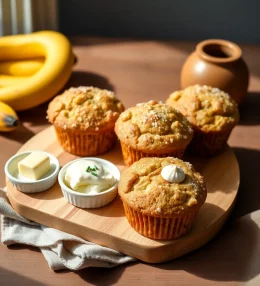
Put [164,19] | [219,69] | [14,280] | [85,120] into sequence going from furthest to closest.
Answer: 1. [164,19]
2. [219,69]
3. [85,120]
4. [14,280]

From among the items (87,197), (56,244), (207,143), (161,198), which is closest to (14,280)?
(56,244)

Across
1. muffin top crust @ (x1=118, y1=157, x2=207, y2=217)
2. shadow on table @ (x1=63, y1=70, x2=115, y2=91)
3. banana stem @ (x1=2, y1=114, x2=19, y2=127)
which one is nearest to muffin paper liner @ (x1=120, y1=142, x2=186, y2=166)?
muffin top crust @ (x1=118, y1=157, x2=207, y2=217)

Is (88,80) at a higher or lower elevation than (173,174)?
lower

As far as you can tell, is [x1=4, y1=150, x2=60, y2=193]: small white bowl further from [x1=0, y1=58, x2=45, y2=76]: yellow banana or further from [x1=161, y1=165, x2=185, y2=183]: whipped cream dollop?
[x1=0, y1=58, x2=45, y2=76]: yellow banana

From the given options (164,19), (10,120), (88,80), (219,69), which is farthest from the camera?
(164,19)

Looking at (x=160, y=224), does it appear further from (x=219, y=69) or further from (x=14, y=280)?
(x=219, y=69)

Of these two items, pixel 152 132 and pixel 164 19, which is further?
pixel 164 19

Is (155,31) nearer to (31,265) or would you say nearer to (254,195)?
(254,195)
